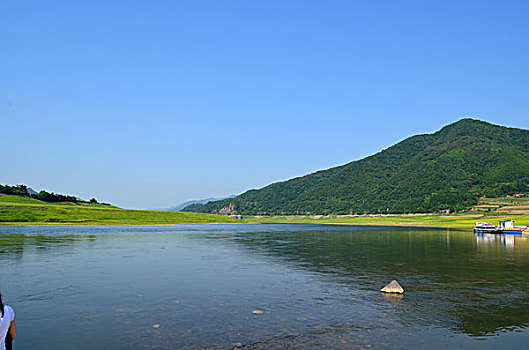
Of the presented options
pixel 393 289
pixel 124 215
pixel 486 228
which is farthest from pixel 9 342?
pixel 124 215

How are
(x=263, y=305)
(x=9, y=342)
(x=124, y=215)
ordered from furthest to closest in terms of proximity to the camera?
(x=124, y=215) < (x=263, y=305) < (x=9, y=342)

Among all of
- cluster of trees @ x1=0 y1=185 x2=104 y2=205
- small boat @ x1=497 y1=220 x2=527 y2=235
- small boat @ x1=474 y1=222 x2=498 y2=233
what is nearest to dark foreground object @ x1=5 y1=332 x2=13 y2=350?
small boat @ x1=497 y1=220 x2=527 y2=235

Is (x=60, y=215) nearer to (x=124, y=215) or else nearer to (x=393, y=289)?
(x=124, y=215)

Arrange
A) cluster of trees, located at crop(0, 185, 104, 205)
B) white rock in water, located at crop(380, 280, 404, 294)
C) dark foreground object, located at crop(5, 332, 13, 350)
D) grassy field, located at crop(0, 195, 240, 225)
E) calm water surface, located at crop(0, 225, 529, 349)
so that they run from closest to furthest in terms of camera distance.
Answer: dark foreground object, located at crop(5, 332, 13, 350) → calm water surface, located at crop(0, 225, 529, 349) → white rock in water, located at crop(380, 280, 404, 294) → grassy field, located at crop(0, 195, 240, 225) → cluster of trees, located at crop(0, 185, 104, 205)

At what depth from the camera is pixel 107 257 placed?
42875 millimetres

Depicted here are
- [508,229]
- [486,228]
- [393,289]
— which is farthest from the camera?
[486,228]

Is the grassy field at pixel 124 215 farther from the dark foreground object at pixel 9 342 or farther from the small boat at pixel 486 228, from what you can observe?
the dark foreground object at pixel 9 342

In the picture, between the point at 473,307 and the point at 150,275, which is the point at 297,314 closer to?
the point at 473,307

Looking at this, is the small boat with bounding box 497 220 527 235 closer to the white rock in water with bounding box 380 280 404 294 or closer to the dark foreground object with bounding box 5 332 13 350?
the white rock in water with bounding box 380 280 404 294

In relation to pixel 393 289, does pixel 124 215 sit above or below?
above

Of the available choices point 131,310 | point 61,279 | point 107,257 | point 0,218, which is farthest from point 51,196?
point 131,310

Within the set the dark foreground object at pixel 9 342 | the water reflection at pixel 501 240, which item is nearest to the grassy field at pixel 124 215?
the water reflection at pixel 501 240

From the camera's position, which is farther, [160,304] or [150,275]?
[150,275]

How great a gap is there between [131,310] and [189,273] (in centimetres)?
1239
